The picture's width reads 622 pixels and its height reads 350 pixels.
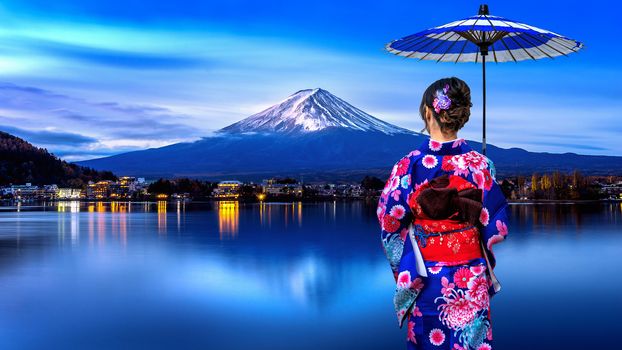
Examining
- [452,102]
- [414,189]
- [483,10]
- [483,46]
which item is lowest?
[414,189]

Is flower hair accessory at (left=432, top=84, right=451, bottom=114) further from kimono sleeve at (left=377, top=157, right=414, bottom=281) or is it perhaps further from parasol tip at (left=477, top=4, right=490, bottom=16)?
parasol tip at (left=477, top=4, right=490, bottom=16)

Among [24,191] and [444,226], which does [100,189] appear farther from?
[444,226]

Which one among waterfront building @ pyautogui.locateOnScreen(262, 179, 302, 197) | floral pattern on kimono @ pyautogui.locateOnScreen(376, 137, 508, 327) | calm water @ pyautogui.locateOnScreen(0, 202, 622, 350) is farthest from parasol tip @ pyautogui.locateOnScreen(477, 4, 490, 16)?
waterfront building @ pyautogui.locateOnScreen(262, 179, 302, 197)

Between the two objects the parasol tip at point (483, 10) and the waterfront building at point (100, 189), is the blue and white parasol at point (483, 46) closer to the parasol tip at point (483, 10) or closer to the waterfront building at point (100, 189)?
the parasol tip at point (483, 10)

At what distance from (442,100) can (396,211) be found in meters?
0.46

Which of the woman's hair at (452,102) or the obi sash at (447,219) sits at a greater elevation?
the woman's hair at (452,102)

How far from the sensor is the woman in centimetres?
275

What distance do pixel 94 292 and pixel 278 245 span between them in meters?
10.6

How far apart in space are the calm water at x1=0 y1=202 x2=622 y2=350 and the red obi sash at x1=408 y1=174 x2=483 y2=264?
424 centimetres

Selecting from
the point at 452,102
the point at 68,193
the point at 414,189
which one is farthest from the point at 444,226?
the point at 68,193

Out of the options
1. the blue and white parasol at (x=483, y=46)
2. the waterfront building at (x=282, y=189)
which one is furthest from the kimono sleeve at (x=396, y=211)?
the waterfront building at (x=282, y=189)

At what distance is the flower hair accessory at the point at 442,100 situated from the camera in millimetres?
2699

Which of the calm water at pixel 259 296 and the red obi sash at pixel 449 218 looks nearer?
the red obi sash at pixel 449 218

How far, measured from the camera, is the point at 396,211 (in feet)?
9.22
